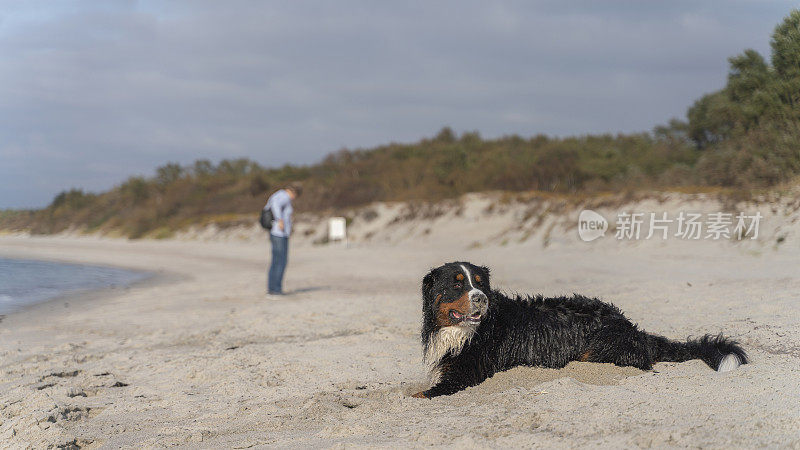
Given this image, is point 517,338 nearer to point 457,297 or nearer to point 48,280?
point 457,297

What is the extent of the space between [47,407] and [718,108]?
2224 cm

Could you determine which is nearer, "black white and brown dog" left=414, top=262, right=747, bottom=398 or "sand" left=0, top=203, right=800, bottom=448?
"sand" left=0, top=203, right=800, bottom=448

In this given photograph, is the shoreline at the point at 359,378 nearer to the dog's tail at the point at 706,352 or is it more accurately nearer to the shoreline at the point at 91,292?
the dog's tail at the point at 706,352

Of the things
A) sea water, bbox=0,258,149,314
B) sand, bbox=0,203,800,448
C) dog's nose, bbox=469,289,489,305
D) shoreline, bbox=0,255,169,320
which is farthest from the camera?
sea water, bbox=0,258,149,314

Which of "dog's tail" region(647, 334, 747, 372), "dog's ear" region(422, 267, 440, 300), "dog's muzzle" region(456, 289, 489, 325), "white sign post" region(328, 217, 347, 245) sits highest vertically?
"white sign post" region(328, 217, 347, 245)

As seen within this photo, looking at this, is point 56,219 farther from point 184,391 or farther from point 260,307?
point 184,391

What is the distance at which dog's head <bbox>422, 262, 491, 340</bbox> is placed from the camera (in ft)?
13.2

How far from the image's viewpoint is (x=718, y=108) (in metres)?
20.9

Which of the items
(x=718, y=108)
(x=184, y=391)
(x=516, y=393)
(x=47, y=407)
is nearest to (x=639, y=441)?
(x=516, y=393)

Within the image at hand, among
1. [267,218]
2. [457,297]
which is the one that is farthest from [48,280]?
[457,297]
